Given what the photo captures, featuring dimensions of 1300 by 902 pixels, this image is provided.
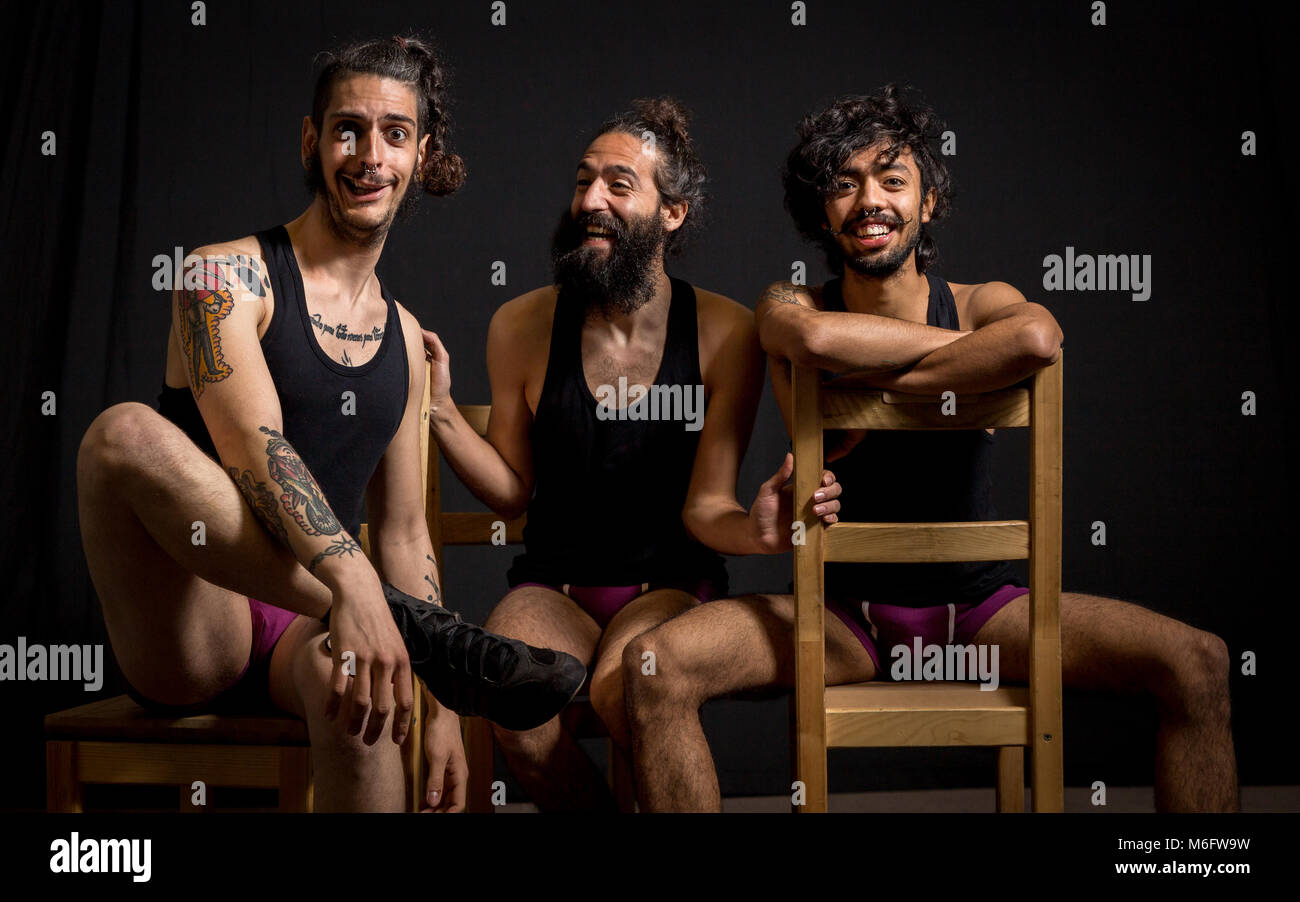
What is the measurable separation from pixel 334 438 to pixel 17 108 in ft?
5.04

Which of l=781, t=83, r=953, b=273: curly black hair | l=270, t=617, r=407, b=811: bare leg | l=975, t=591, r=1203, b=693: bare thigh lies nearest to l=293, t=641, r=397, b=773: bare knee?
l=270, t=617, r=407, b=811: bare leg

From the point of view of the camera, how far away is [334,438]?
185 centimetres

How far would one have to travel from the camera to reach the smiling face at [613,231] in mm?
2303

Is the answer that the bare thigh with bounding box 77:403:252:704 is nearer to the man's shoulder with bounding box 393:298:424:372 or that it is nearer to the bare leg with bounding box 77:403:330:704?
the bare leg with bounding box 77:403:330:704

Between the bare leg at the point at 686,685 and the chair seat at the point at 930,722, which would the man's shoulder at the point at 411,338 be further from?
the chair seat at the point at 930,722

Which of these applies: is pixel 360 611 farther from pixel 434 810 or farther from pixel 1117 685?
pixel 1117 685

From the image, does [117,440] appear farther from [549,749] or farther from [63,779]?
[549,749]

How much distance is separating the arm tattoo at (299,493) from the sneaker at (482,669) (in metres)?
0.16

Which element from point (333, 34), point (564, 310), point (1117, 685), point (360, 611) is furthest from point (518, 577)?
point (333, 34)

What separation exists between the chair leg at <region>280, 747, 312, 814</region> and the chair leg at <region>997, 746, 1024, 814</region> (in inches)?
44.7

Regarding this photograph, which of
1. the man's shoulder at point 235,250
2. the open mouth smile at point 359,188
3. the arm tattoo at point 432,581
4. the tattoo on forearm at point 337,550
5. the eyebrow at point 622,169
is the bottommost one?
the arm tattoo at point 432,581

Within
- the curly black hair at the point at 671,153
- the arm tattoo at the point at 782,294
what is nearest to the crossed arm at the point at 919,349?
the arm tattoo at the point at 782,294

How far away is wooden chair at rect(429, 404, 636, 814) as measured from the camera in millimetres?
2082

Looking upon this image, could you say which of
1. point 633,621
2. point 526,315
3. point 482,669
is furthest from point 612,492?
point 482,669
